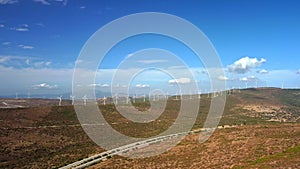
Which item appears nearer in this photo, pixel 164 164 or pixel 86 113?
pixel 164 164

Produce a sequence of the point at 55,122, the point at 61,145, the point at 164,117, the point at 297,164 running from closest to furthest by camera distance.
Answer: the point at 297,164, the point at 61,145, the point at 55,122, the point at 164,117

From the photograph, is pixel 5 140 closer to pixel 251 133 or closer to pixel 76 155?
pixel 76 155

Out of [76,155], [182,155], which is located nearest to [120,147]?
[76,155]

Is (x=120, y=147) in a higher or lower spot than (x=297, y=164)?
lower

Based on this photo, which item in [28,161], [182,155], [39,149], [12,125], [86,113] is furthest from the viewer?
[86,113]

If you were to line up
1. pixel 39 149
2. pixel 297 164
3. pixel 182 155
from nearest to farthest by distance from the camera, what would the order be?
pixel 297 164, pixel 182 155, pixel 39 149

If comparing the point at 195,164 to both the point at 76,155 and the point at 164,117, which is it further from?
the point at 164,117

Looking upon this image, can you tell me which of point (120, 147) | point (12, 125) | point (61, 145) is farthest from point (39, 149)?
point (12, 125)

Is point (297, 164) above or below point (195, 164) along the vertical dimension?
above

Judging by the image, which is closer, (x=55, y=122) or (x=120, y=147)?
(x=120, y=147)
